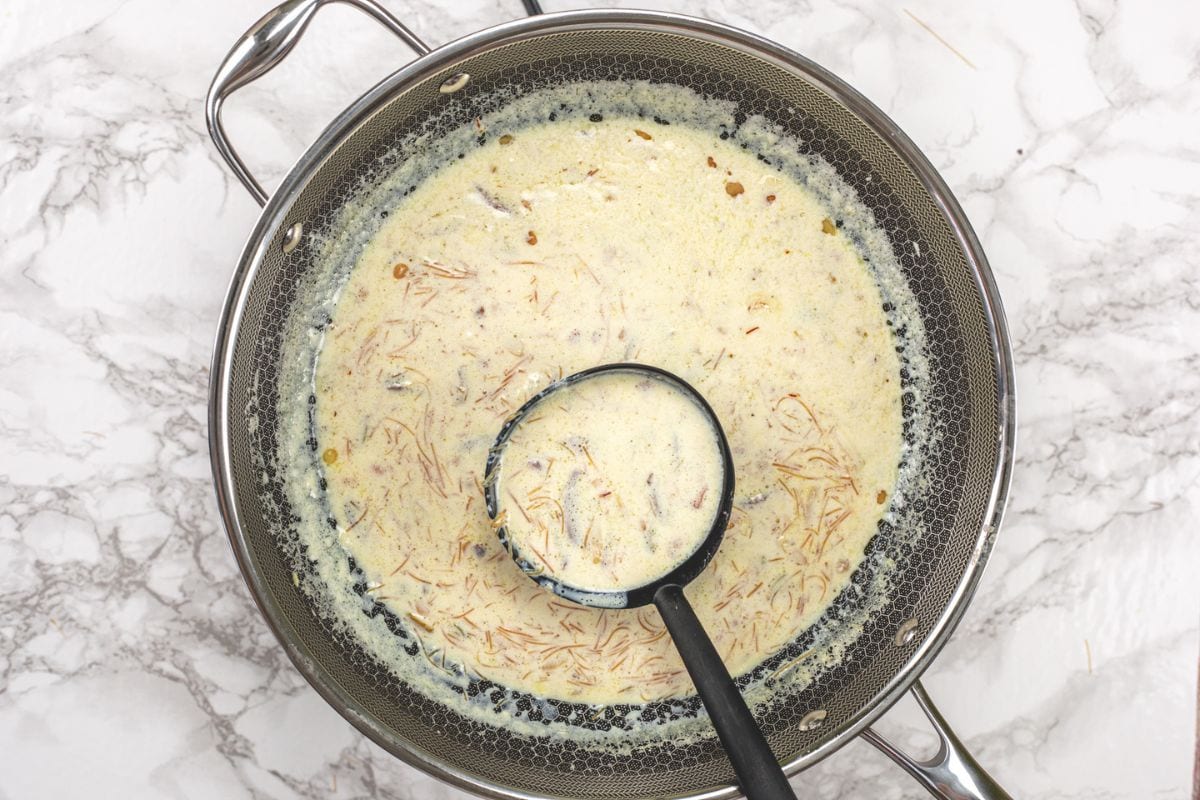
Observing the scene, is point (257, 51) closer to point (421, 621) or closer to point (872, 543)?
point (421, 621)

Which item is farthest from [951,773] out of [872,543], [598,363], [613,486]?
[598,363]

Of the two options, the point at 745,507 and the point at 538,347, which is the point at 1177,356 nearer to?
the point at 745,507

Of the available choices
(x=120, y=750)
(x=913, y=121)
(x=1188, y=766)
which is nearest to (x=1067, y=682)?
(x=1188, y=766)

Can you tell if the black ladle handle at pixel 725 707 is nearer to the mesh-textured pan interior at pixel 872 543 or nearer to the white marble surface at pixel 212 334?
the mesh-textured pan interior at pixel 872 543

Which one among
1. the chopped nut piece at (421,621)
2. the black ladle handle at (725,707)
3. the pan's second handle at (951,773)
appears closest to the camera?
the black ladle handle at (725,707)

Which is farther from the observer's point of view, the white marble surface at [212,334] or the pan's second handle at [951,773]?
the white marble surface at [212,334]

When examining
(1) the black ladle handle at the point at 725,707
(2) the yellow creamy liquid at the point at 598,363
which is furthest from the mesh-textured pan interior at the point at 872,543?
(1) the black ladle handle at the point at 725,707
